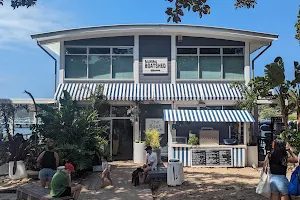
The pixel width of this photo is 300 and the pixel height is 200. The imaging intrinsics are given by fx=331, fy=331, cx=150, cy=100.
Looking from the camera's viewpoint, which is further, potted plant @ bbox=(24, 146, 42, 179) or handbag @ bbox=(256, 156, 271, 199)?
potted plant @ bbox=(24, 146, 42, 179)

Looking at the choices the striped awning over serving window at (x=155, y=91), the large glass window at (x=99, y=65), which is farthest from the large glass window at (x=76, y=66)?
the striped awning over serving window at (x=155, y=91)

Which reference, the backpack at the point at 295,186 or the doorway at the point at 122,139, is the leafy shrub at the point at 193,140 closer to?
the doorway at the point at 122,139

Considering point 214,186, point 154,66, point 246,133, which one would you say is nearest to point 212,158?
point 246,133

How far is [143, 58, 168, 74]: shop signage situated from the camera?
1755 centimetres

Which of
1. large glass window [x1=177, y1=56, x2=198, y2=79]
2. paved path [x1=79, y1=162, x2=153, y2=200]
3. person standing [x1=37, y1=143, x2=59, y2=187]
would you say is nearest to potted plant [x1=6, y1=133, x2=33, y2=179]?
paved path [x1=79, y1=162, x2=153, y2=200]

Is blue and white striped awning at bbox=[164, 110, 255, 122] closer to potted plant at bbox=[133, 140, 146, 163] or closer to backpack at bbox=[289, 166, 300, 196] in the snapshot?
potted plant at bbox=[133, 140, 146, 163]

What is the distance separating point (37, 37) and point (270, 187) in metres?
14.4

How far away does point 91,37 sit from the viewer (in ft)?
58.0

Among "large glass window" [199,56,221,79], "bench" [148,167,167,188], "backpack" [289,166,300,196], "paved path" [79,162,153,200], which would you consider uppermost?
"large glass window" [199,56,221,79]

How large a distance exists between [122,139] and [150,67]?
413 cm

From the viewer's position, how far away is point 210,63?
18.0m

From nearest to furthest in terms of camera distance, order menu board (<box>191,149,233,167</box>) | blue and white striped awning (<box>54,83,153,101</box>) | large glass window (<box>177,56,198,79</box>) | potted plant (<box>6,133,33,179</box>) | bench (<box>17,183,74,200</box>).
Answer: bench (<box>17,183,74,200</box>) → potted plant (<box>6,133,33,179</box>) → menu board (<box>191,149,233,167</box>) → blue and white striped awning (<box>54,83,153,101</box>) → large glass window (<box>177,56,198,79</box>)

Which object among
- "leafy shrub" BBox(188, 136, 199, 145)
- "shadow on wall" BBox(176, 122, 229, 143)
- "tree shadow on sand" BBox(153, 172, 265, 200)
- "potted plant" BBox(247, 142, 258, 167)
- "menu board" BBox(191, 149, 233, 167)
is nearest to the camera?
"tree shadow on sand" BBox(153, 172, 265, 200)

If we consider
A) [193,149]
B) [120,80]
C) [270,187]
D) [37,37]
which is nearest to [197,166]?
[193,149]
